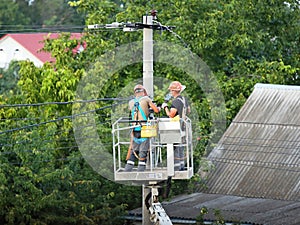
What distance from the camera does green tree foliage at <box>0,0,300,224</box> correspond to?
69.7 ft

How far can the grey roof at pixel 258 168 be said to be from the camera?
72.2 ft

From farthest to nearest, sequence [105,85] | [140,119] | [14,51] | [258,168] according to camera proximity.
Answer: [14,51] < [105,85] < [258,168] < [140,119]

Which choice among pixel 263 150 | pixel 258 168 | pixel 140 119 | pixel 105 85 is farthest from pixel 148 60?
pixel 105 85

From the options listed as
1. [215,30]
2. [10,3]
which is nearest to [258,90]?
[215,30]

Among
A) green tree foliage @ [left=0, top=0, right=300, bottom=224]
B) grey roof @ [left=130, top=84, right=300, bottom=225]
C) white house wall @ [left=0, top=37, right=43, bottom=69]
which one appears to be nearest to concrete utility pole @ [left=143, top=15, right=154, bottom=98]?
green tree foliage @ [left=0, top=0, right=300, bottom=224]

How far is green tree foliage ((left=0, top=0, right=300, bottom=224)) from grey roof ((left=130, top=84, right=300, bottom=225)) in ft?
2.73

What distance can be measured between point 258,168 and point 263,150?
2.54 feet

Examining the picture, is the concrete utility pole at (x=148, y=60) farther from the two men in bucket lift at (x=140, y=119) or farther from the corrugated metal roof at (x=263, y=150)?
the corrugated metal roof at (x=263, y=150)

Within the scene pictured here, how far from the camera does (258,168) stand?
24266mm

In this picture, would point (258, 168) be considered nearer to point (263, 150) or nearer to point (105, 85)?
point (263, 150)

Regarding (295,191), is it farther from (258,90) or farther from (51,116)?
(51,116)

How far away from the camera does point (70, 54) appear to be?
3122 cm

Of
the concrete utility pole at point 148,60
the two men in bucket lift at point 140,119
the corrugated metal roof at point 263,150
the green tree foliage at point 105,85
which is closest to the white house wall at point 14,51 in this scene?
the green tree foliage at point 105,85

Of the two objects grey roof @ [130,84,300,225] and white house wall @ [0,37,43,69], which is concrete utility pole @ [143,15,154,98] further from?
white house wall @ [0,37,43,69]
